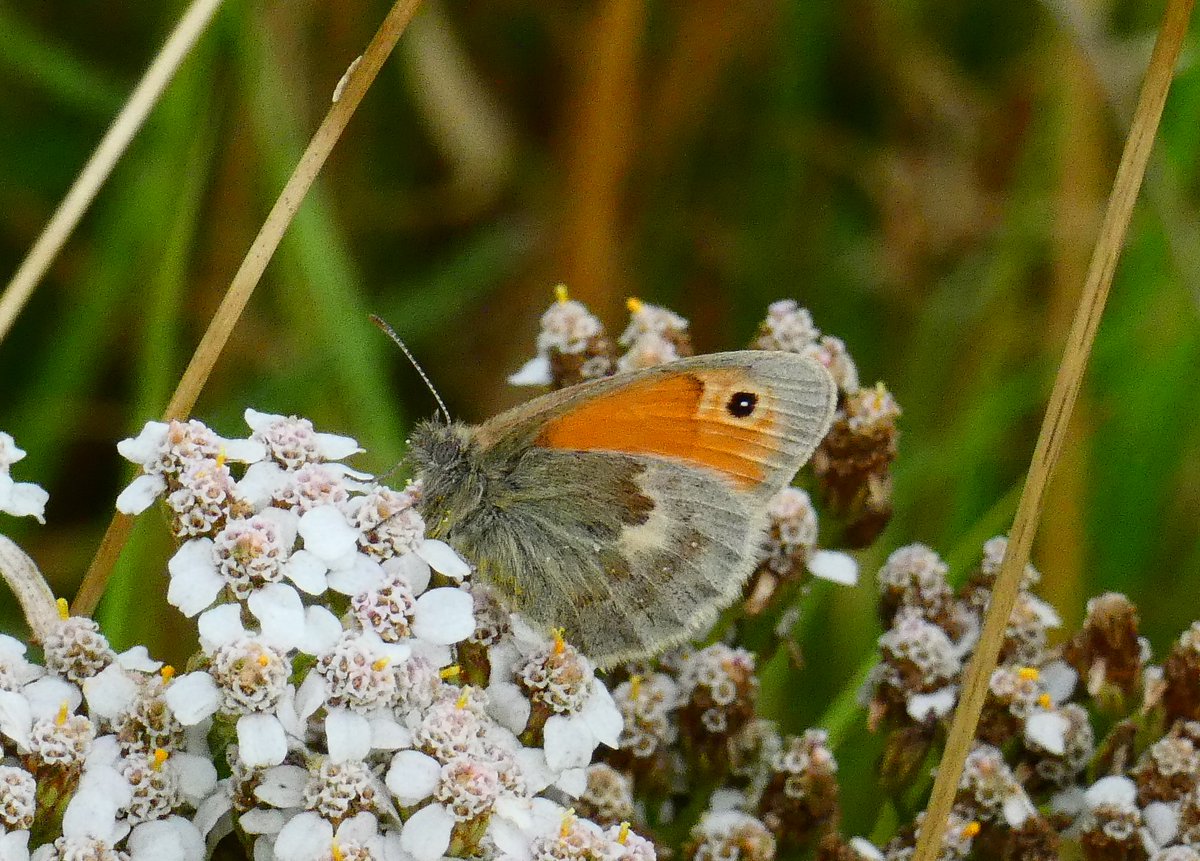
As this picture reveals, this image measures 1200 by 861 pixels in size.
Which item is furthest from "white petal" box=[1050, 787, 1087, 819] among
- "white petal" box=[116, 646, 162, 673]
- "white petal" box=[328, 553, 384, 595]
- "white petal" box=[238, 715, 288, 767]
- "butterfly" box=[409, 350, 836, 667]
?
"white petal" box=[116, 646, 162, 673]

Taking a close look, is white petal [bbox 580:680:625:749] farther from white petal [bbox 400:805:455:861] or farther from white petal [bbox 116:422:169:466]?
white petal [bbox 116:422:169:466]

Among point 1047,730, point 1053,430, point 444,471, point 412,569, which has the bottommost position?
point 412,569

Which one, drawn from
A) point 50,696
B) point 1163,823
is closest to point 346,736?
point 50,696

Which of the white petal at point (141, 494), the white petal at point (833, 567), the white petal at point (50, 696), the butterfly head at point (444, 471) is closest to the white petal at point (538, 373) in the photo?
the butterfly head at point (444, 471)

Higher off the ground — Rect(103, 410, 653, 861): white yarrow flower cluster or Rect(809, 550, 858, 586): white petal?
Rect(809, 550, 858, 586): white petal

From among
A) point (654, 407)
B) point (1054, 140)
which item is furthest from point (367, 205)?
point (654, 407)

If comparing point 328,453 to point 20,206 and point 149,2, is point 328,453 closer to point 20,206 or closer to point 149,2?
point 20,206

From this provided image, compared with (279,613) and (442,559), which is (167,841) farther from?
(442,559)
